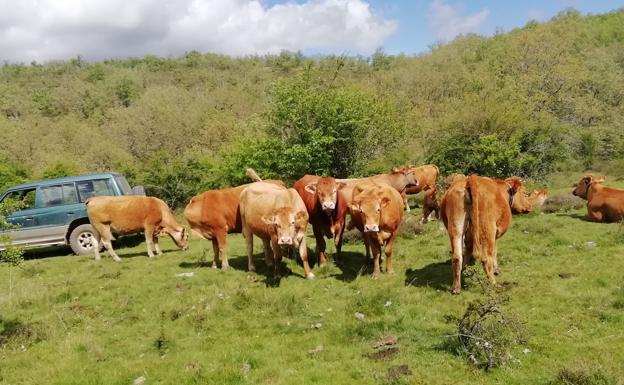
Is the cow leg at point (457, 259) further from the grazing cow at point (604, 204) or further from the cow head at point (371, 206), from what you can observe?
the grazing cow at point (604, 204)

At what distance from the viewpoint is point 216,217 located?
1195 cm

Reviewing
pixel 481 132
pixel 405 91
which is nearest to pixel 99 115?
pixel 405 91

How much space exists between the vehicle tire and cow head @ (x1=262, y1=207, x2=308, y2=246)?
9328mm

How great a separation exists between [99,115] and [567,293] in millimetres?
71739

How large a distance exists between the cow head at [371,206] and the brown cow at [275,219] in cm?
119

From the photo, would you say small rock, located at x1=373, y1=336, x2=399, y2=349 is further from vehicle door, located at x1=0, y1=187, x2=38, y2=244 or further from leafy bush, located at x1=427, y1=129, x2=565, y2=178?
leafy bush, located at x1=427, y1=129, x2=565, y2=178

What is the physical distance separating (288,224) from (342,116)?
53.6 feet

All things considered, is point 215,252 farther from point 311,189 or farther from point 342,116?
point 342,116

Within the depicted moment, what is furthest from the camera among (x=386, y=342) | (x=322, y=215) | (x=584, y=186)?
(x=584, y=186)

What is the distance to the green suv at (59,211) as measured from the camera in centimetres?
1622

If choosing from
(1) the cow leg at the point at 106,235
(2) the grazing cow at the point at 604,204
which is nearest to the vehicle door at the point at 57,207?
(1) the cow leg at the point at 106,235

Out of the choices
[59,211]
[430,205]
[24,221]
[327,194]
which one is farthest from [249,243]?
[24,221]

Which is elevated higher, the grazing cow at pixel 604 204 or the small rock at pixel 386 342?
the grazing cow at pixel 604 204

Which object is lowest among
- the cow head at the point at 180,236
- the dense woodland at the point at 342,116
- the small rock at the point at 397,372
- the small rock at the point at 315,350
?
the small rock at the point at 315,350
